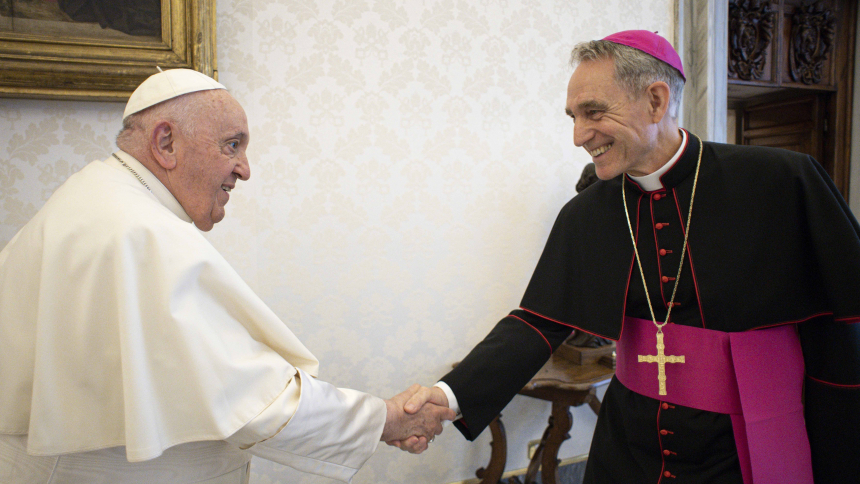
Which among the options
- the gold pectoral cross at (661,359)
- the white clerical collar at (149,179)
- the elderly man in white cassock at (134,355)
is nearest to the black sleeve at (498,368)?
the gold pectoral cross at (661,359)

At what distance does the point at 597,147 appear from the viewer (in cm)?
158

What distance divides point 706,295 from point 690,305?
0.06m

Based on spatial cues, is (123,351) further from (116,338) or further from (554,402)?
(554,402)

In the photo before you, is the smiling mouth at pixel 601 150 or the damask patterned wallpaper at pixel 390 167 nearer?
the smiling mouth at pixel 601 150

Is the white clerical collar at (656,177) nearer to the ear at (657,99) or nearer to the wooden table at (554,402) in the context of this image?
the ear at (657,99)

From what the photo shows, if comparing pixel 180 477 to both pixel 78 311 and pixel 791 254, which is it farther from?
pixel 791 254

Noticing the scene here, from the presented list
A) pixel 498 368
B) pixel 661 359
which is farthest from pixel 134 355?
pixel 661 359

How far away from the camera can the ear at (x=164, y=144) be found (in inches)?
53.6

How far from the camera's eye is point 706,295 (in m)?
1.41

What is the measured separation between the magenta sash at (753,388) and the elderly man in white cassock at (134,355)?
97 centimetres

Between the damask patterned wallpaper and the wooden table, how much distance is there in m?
0.23

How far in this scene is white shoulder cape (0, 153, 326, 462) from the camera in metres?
1.09

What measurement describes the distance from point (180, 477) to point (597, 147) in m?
1.44

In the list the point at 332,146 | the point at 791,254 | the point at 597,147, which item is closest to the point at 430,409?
the point at 597,147
